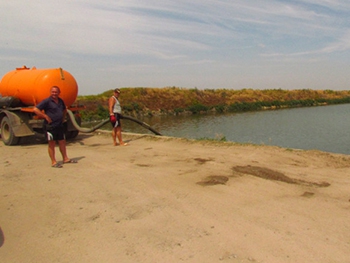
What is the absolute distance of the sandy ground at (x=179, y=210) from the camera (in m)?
3.95

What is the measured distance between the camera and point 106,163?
821 centimetres

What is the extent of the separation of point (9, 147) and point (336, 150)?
13.1m

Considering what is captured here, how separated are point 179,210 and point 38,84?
800cm

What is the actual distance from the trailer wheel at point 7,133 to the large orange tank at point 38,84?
3.07 ft

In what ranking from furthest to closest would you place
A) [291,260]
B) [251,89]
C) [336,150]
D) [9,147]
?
[251,89], [336,150], [9,147], [291,260]

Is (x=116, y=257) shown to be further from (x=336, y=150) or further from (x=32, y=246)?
(x=336, y=150)

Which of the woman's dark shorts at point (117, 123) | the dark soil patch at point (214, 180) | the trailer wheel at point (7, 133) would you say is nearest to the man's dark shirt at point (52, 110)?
the woman's dark shorts at point (117, 123)

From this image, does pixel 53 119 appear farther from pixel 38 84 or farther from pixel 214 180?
pixel 214 180

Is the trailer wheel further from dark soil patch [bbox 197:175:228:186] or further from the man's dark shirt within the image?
dark soil patch [bbox 197:175:228:186]

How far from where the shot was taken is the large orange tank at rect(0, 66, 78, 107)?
11.1 metres

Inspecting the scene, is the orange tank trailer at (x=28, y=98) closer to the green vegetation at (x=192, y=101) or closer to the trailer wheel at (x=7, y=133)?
the trailer wheel at (x=7, y=133)

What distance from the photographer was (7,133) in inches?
496

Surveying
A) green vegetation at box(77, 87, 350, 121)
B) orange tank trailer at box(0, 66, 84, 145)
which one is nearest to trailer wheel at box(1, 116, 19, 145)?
orange tank trailer at box(0, 66, 84, 145)

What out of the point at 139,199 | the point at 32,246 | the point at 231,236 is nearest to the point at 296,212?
the point at 231,236
